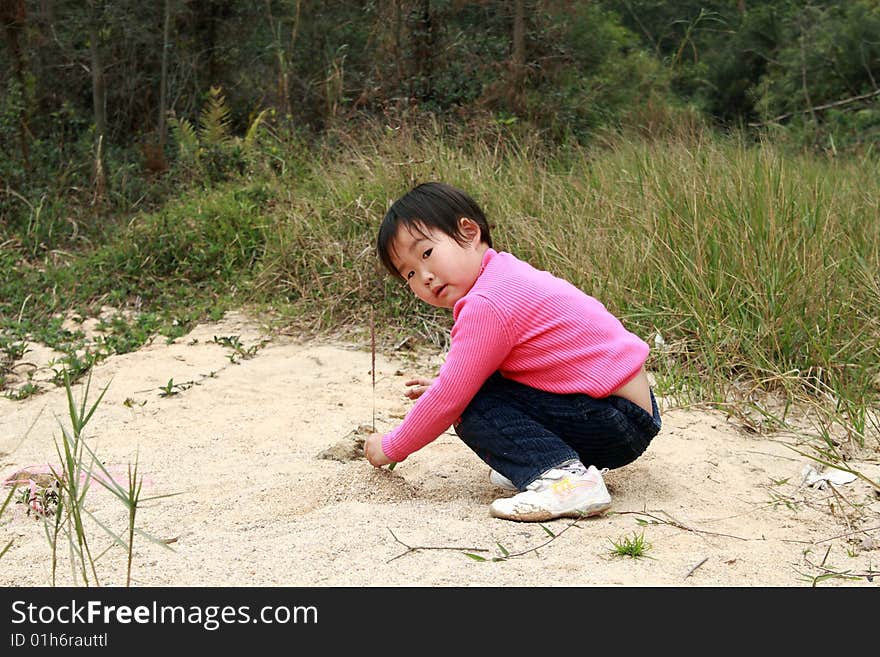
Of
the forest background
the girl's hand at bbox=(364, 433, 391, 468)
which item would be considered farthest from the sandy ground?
the forest background

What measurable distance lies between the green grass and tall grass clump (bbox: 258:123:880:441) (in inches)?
0.4

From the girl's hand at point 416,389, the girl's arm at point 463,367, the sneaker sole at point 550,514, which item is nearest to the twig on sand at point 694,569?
the sneaker sole at point 550,514

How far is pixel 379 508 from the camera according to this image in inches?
108

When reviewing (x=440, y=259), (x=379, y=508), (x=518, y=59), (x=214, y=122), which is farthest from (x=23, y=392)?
(x=518, y=59)

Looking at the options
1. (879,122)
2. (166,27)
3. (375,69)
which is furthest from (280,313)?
(879,122)

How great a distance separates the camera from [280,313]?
18.3 ft

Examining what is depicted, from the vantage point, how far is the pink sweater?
264 cm

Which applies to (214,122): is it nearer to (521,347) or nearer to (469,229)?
(469,229)

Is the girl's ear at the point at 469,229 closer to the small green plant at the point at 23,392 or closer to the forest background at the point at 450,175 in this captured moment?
the forest background at the point at 450,175

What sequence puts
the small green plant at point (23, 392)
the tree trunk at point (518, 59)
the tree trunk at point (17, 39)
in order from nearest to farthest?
the small green plant at point (23, 392) < the tree trunk at point (17, 39) < the tree trunk at point (518, 59)

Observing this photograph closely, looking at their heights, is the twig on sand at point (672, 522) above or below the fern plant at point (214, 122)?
above

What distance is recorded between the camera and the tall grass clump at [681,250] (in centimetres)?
402

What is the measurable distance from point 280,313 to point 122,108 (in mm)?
5963

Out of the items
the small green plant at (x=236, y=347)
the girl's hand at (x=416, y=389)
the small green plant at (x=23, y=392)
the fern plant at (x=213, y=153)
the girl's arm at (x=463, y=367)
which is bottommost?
the small green plant at (x=23, y=392)
